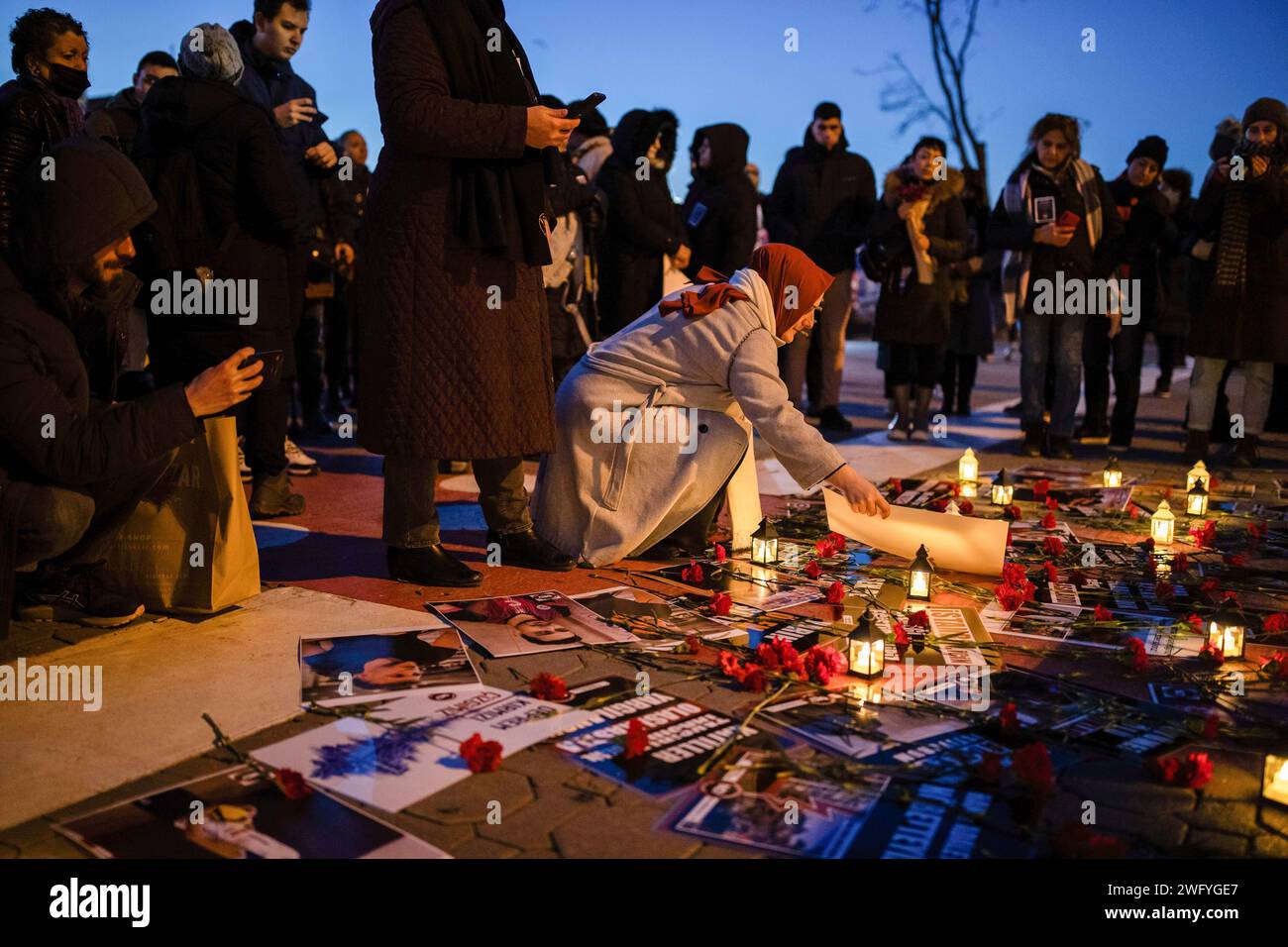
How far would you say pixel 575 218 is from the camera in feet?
20.4

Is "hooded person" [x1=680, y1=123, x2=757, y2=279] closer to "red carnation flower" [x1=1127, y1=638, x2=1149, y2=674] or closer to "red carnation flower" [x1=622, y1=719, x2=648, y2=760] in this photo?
"red carnation flower" [x1=1127, y1=638, x2=1149, y2=674]

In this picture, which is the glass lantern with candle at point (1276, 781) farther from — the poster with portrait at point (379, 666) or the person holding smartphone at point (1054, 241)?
the person holding smartphone at point (1054, 241)

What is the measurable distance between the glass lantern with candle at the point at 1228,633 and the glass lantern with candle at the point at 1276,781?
3.04 feet

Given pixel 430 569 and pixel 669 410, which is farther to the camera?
pixel 669 410

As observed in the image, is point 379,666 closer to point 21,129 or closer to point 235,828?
point 235,828

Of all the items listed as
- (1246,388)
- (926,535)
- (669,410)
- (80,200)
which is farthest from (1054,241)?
(80,200)

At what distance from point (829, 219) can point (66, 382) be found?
607cm

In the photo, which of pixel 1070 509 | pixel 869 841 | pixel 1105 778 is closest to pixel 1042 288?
pixel 1070 509

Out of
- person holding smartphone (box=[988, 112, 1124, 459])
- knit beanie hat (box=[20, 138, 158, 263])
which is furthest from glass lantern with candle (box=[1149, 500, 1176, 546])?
knit beanie hat (box=[20, 138, 158, 263])

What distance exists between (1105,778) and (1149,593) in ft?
5.75

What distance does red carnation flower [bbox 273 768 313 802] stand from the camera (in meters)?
2.23

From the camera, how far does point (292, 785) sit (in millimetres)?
2234

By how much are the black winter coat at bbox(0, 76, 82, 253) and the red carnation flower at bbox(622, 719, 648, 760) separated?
2.90m

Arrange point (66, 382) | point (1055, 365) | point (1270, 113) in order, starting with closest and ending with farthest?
point (66, 382), point (1270, 113), point (1055, 365)
